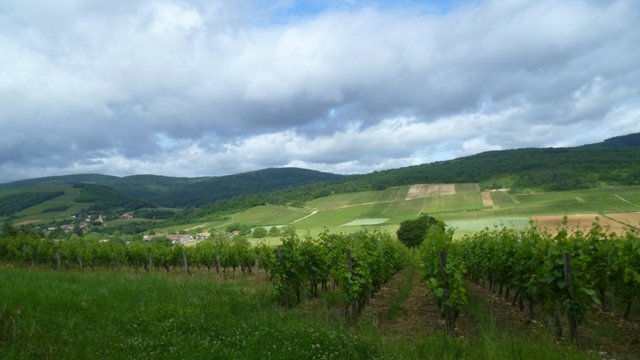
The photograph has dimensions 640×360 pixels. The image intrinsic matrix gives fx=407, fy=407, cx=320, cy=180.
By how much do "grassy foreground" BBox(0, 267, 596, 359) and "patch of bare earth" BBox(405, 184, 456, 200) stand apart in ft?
325

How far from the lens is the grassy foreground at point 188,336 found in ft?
22.3

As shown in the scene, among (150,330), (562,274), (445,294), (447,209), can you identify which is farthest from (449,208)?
(150,330)

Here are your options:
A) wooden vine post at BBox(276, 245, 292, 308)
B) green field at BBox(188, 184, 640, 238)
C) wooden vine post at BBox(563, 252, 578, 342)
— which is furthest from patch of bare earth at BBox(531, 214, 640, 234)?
wooden vine post at BBox(276, 245, 292, 308)

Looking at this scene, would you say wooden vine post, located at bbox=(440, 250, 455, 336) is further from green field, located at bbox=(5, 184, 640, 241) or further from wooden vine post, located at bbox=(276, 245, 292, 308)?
green field, located at bbox=(5, 184, 640, 241)

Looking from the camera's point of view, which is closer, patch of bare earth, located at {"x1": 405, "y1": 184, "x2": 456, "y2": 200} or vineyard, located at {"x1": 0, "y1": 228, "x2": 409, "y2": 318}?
vineyard, located at {"x1": 0, "y1": 228, "x2": 409, "y2": 318}

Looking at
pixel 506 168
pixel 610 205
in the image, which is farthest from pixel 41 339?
pixel 506 168

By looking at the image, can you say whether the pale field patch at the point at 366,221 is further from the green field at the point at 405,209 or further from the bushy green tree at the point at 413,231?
the bushy green tree at the point at 413,231

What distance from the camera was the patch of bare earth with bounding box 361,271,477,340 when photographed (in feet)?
31.9

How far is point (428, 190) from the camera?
11219cm

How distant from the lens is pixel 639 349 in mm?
8133

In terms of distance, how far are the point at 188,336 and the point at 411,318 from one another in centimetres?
630

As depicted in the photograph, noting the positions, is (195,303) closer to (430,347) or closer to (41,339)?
(41,339)

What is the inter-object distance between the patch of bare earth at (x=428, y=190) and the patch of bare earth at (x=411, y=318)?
3647 inches

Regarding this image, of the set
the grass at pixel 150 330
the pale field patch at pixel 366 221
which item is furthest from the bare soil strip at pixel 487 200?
the grass at pixel 150 330
